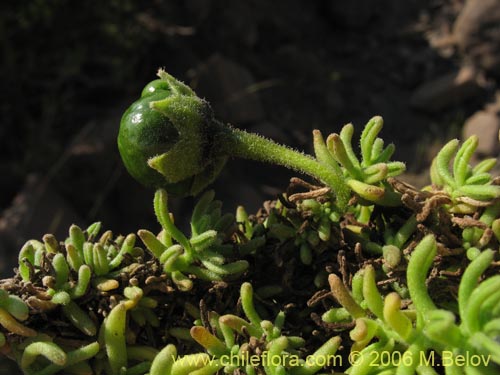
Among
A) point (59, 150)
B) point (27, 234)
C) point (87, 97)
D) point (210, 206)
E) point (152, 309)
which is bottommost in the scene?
point (152, 309)

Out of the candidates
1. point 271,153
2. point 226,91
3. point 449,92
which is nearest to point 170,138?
point 271,153

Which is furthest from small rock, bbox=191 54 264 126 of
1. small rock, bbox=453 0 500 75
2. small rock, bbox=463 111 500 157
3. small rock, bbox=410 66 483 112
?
small rock, bbox=453 0 500 75

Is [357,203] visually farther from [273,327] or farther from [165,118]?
[165,118]

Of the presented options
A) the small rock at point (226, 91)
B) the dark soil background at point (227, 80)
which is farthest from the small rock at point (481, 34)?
the small rock at point (226, 91)

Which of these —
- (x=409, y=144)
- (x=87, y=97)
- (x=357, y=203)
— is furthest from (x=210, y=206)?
(x=409, y=144)

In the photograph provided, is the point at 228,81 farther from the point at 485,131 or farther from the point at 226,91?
the point at 485,131

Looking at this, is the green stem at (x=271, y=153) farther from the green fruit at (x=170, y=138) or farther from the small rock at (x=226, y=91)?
the small rock at (x=226, y=91)
